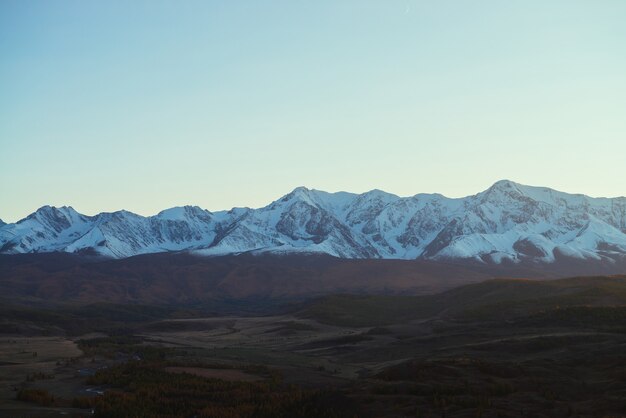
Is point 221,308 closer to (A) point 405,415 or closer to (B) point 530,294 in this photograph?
(B) point 530,294

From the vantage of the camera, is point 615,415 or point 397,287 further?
point 397,287

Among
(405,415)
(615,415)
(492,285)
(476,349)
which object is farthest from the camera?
(492,285)

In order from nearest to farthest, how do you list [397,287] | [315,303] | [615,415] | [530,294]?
1. [615,415]
2. [530,294]
3. [315,303]
4. [397,287]

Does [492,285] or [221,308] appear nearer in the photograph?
[492,285]

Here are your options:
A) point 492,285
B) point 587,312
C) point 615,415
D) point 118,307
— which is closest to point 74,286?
point 118,307

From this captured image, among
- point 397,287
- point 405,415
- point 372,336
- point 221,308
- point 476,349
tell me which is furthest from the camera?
point 397,287

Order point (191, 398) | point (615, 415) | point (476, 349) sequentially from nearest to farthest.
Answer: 1. point (615, 415)
2. point (191, 398)
3. point (476, 349)

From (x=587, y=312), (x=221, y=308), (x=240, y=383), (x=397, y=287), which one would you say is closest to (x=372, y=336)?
(x=587, y=312)

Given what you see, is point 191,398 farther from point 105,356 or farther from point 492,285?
point 492,285

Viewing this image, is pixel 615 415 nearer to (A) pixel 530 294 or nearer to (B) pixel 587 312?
(B) pixel 587 312
